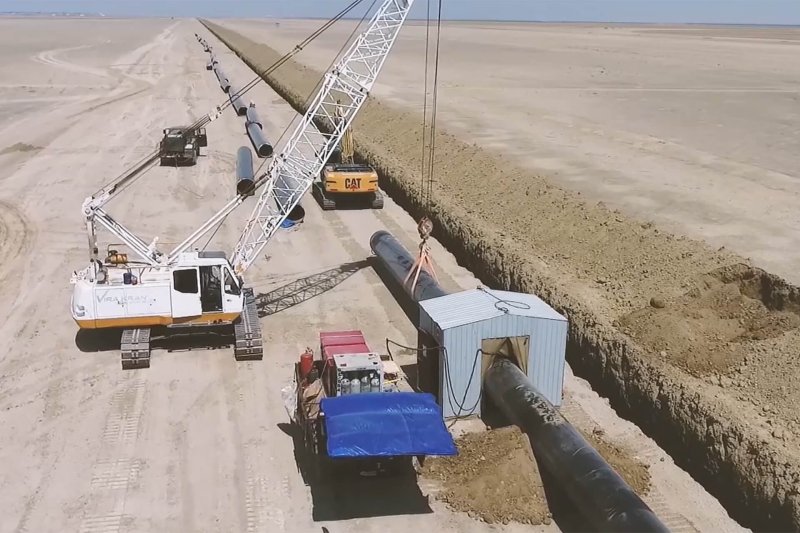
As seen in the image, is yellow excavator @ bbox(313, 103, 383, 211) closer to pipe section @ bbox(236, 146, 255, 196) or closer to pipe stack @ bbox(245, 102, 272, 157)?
pipe section @ bbox(236, 146, 255, 196)

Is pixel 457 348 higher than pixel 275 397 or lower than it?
higher

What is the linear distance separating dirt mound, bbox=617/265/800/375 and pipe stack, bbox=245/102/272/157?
2779 centimetres

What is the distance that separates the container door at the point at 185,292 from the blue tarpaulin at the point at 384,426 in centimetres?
624

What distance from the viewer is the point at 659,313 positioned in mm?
18969

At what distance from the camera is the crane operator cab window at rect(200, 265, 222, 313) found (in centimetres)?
1917

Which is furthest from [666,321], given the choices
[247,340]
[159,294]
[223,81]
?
[223,81]

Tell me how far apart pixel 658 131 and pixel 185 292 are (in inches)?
1388

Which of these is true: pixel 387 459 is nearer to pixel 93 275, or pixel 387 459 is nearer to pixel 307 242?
pixel 93 275

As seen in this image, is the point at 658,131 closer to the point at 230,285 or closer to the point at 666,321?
the point at 666,321

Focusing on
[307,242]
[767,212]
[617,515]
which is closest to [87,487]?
[617,515]

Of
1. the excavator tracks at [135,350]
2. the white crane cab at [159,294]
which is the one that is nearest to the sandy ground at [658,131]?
the white crane cab at [159,294]

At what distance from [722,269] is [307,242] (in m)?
14.8

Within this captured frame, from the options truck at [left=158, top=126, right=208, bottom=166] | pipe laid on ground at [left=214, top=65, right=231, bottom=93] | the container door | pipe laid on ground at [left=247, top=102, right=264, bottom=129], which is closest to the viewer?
the container door

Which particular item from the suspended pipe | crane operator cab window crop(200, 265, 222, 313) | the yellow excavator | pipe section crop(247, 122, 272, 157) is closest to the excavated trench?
the yellow excavator
